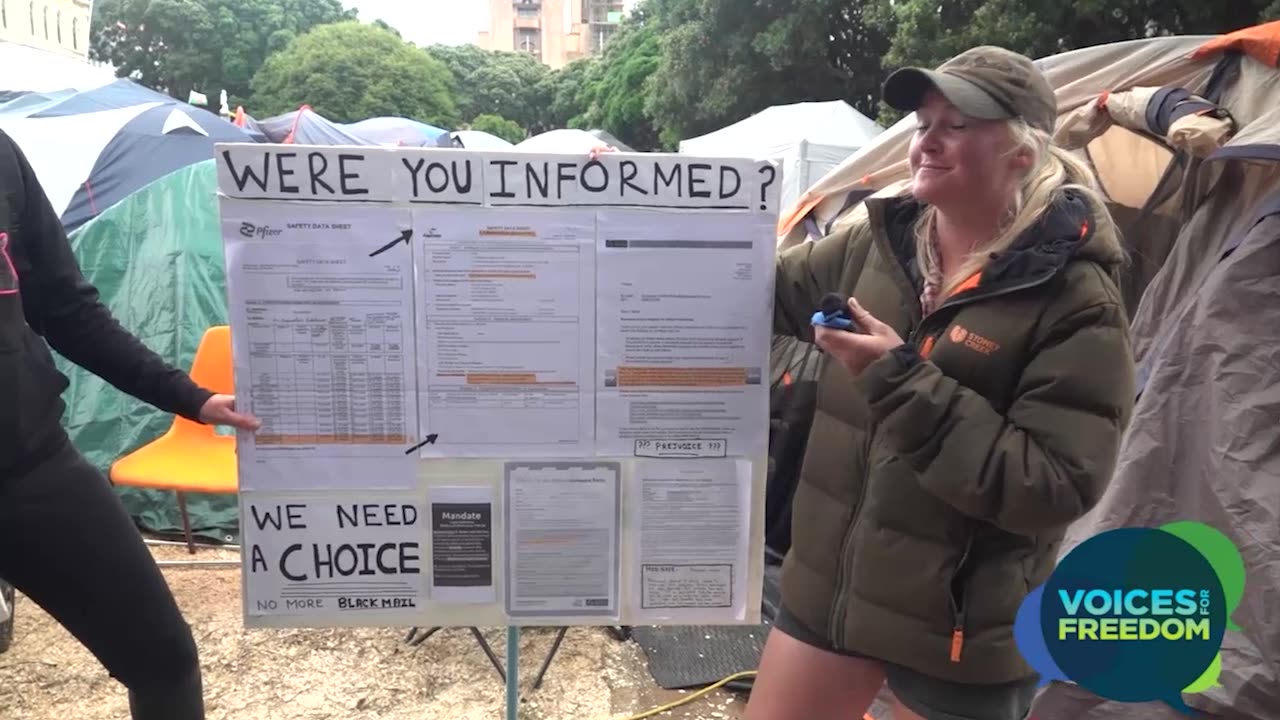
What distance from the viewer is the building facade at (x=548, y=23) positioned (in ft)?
244

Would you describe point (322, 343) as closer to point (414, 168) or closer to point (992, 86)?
point (414, 168)

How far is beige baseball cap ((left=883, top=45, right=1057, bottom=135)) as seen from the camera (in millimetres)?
1404

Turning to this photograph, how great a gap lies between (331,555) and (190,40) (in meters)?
40.5

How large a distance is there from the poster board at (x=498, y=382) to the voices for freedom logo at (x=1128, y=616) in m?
0.60

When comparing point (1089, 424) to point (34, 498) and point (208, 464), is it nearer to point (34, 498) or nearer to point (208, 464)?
point (34, 498)

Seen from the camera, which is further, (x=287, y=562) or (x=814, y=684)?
(x=287, y=562)

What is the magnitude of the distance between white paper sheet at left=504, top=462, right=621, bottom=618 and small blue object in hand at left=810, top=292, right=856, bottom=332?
0.62 metres

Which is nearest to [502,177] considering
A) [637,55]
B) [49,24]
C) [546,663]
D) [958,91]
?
[958,91]

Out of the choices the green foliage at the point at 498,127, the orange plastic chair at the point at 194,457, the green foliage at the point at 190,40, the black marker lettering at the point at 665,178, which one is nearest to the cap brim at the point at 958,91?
the black marker lettering at the point at 665,178

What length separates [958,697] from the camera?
60.6 inches

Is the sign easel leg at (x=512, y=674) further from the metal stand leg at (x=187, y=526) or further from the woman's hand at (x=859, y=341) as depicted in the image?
the metal stand leg at (x=187, y=526)

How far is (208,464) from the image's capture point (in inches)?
149

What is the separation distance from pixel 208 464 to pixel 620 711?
2096 mm

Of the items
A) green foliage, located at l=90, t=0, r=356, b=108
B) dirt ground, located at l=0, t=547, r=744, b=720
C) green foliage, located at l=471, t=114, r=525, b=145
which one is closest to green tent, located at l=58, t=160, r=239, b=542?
dirt ground, located at l=0, t=547, r=744, b=720
